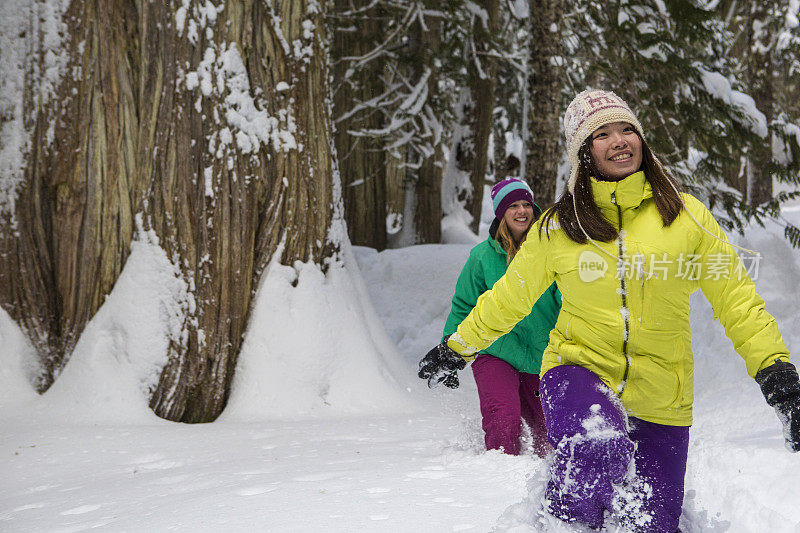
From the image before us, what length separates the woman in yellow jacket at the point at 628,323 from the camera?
2.20m

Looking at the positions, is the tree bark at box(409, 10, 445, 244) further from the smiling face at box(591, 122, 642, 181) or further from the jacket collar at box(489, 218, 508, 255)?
the smiling face at box(591, 122, 642, 181)

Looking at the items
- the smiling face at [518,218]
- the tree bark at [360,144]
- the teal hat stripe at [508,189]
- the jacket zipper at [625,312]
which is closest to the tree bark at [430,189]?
the tree bark at [360,144]

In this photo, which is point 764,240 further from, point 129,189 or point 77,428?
point 77,428

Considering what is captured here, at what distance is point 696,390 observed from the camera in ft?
18.3

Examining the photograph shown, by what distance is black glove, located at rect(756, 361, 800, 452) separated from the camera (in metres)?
2.03

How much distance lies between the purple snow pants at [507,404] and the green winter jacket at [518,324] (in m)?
0.07

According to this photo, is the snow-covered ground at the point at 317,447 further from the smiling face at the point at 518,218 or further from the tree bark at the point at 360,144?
the tree bark at the point at 360,144

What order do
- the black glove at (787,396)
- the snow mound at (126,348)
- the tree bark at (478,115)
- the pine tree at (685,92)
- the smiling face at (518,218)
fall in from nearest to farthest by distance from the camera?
the black glove at (787,396) < the smiling face at (518,218) < the snow mound at (126,348) < the pine tree at (685,92) < the tree bark at (478,115)

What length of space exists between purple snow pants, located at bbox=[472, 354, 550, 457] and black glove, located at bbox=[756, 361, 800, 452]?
1.59 m

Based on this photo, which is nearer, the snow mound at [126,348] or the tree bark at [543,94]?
the snow mound at [126,348]

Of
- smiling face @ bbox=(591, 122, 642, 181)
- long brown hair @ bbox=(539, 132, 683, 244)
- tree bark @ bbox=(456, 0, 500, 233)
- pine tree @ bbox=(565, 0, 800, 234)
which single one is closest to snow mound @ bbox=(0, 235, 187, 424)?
long brown hair @ bbox=(539, 132, 683, 244)

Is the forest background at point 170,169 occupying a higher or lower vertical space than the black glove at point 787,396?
higher

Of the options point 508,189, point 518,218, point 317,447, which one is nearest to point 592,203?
point 518,218

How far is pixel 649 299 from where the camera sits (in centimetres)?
222
